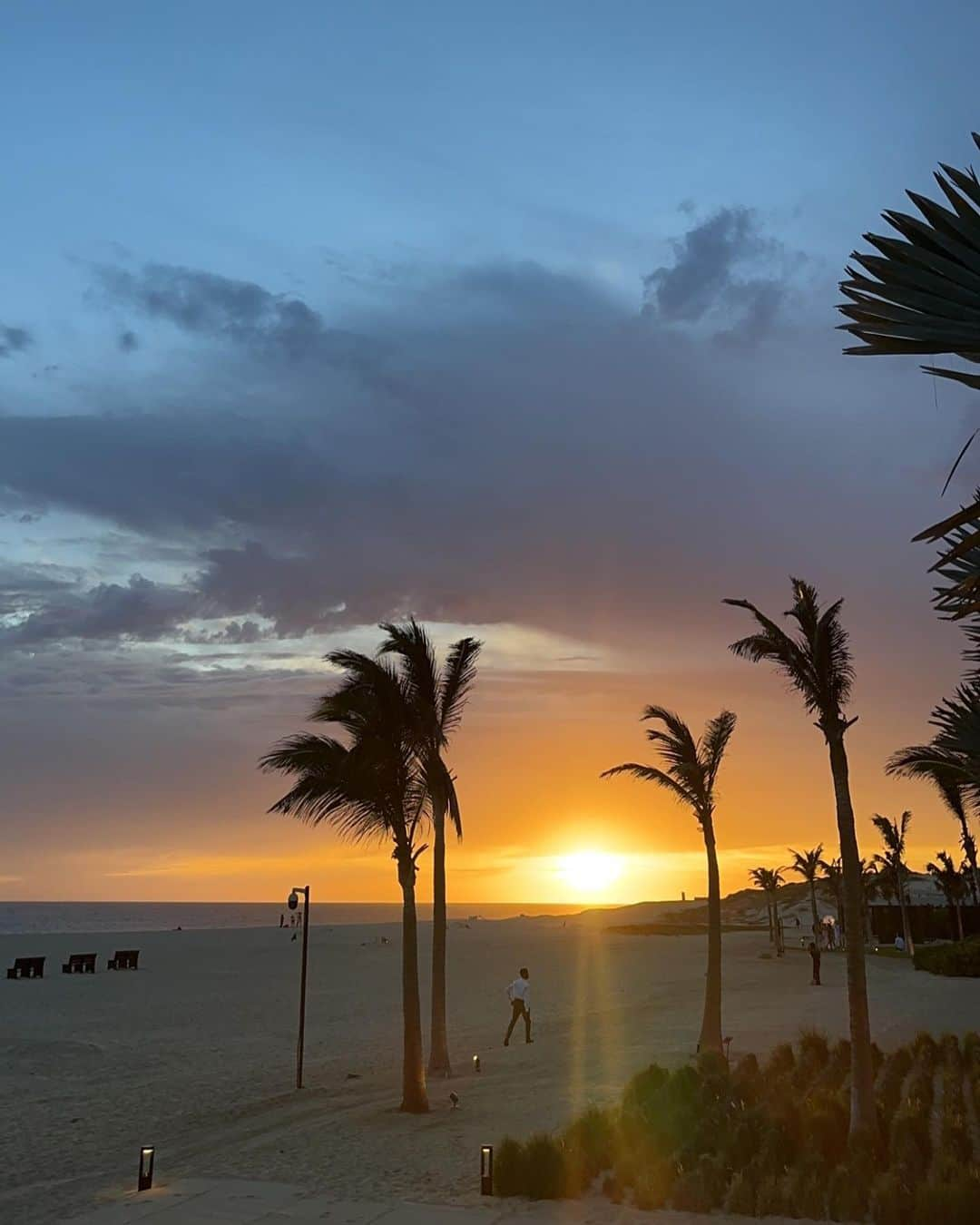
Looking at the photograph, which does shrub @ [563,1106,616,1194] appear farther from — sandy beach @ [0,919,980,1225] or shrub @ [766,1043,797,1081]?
shrub @ [766,1043,797,1081]

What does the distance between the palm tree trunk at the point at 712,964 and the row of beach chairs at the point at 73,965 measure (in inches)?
1377

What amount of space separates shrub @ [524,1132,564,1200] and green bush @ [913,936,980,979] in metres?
27.7

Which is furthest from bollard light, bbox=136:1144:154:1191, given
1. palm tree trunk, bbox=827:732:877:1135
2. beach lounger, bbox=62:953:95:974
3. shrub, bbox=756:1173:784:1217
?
beach lounger, bbox=62:953:95:974

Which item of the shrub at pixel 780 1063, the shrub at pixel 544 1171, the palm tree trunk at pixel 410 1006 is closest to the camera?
the shrub at pixel 544 1171

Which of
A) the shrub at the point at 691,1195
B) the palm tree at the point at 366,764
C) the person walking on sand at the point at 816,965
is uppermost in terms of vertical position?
the palm tree at the point at 366,764

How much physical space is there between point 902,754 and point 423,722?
7277mm

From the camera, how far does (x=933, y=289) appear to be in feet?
14.7

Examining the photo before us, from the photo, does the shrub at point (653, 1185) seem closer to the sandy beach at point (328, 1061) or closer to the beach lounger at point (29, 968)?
the sandy beach at point (328, 1061)

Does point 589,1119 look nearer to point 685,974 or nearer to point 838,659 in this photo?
point 838,659

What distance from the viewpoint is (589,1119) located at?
1152 cm

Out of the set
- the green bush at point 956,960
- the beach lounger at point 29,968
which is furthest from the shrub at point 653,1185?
the beach lounger at point 29,968

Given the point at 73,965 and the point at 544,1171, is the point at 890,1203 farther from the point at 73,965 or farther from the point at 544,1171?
the point at 73,965

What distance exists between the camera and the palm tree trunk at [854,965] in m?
11.0

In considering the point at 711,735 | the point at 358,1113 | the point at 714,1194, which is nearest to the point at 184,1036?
the point at 358,1113
